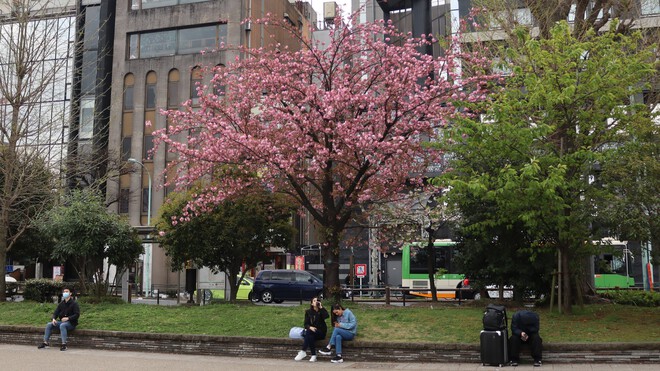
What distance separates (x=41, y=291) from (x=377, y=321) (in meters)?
14.4

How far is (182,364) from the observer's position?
44.4 feet

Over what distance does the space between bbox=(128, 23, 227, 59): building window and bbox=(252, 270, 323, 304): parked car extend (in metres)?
27.0

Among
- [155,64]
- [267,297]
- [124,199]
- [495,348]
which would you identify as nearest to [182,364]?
[495,348]

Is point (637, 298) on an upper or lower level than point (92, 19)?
lower

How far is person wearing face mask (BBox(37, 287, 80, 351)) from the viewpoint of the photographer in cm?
1619

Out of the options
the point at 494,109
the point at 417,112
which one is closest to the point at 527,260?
the point at 417,112

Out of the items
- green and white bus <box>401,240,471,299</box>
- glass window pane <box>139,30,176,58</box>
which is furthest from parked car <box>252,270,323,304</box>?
glass window pane <box>139,30,176,58</box>

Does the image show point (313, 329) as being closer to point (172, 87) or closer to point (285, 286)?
point (285, 286)

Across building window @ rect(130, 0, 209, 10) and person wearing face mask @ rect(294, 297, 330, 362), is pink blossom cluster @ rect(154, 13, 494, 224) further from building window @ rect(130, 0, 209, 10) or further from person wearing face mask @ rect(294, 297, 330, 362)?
building window @ rect(130, 0, 209, 10)

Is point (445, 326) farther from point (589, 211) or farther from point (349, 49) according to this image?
point (349, 49)

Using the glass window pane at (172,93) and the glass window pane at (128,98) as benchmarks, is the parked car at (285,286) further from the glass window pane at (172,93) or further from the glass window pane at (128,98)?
the glass window pane at (128,98)

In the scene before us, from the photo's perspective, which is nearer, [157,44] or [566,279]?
[566,279]

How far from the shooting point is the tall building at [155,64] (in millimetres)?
53219

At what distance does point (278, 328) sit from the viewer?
15594 millimetres
